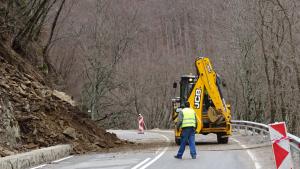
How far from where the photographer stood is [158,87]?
67.1m

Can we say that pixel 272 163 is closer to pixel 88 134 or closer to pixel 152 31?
pixel 88 134

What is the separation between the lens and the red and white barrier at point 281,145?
28.8 ft

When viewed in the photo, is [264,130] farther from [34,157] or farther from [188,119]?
[34,157]

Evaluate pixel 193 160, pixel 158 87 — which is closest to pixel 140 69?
pixel 158 87

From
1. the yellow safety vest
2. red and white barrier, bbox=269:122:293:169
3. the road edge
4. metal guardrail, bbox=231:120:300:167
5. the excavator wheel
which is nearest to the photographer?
red and white barrier, bbox=269:122:293:169

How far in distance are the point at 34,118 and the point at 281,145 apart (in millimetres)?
11538

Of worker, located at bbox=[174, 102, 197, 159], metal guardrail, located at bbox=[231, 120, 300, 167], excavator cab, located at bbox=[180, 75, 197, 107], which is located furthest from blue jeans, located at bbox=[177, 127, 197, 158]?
excavator cab, located at bbox=[180, 75, 197, 107]

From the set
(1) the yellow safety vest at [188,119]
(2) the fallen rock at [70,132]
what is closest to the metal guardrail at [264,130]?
(1) the yellow safety vest at [188,119]

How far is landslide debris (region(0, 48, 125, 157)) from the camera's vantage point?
16.6 meters

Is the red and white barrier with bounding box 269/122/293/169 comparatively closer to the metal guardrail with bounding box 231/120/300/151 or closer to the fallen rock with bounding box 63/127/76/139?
the metal guardrail with bounding box 231/120/300/151

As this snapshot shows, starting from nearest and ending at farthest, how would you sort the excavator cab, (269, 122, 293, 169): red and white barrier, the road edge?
(269, 122, 293, 169): red and white barrier, the road edge, the excavator cab

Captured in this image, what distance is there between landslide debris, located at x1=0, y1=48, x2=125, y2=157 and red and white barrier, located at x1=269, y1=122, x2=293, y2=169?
27.6 feet

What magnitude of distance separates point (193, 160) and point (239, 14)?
2690 cm

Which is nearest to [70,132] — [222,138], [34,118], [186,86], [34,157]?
[34,118]
